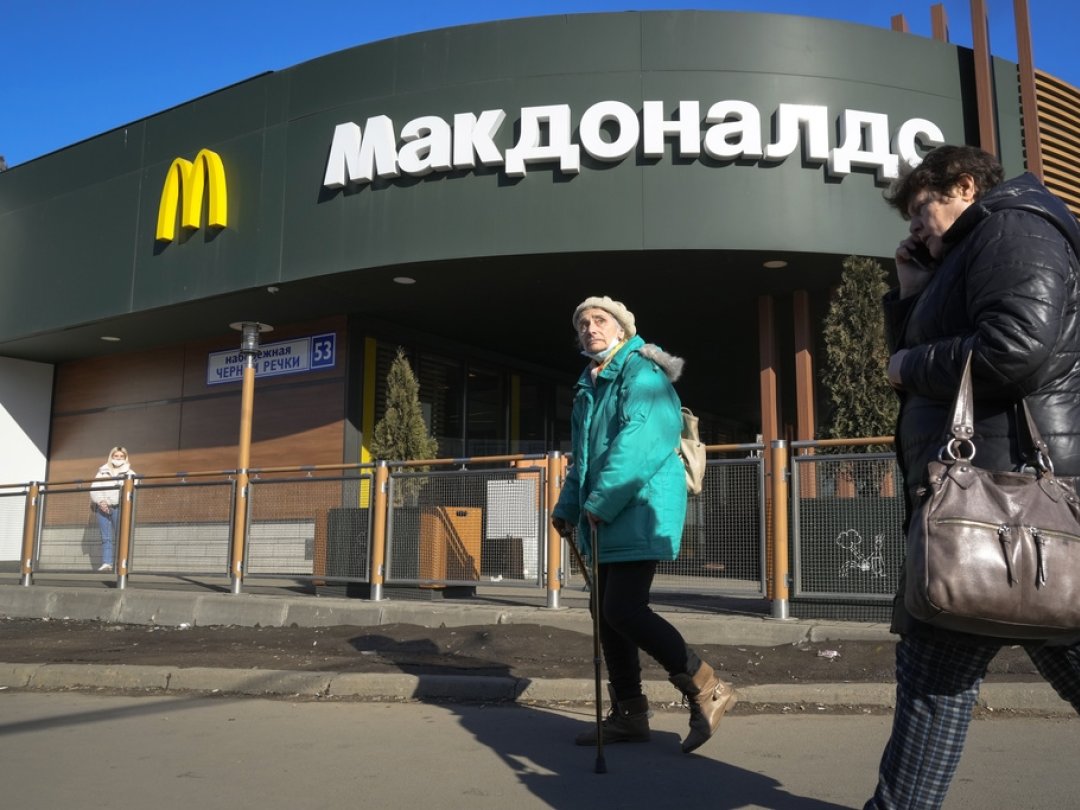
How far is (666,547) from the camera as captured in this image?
4.15 metres

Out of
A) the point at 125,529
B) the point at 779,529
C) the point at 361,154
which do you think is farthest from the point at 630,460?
the point at 361,154

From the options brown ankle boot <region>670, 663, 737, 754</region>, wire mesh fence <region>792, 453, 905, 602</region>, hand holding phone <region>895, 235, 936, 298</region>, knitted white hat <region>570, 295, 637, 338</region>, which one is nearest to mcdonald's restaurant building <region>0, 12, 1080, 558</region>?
wire mesh fence <region>792, 453, 905, 602</region>

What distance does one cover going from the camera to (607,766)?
417cm

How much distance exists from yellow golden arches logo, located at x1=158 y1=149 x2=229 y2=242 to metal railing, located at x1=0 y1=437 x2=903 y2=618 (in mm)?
3676

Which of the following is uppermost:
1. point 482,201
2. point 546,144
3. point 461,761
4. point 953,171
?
point 546,144

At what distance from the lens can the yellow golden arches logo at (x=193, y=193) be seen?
13164 mm

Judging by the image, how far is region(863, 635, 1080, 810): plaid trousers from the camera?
8.13 feet

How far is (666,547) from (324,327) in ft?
37.4

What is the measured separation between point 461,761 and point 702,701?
1056mm

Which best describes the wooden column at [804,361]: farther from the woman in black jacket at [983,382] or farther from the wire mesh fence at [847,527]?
the woman in black jacket at [983,382]

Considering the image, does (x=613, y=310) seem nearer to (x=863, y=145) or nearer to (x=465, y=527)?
(x=465, y=527)

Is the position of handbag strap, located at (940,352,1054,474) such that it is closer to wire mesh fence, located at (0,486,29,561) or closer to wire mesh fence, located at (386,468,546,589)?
wire mesh fence, located at (386,468,546,589)

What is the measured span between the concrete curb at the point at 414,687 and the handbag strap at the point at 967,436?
325 cm

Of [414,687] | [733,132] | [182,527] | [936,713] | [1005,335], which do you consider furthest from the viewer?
[733,132]
